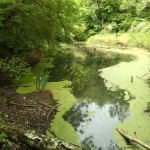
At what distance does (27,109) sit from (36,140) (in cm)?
272

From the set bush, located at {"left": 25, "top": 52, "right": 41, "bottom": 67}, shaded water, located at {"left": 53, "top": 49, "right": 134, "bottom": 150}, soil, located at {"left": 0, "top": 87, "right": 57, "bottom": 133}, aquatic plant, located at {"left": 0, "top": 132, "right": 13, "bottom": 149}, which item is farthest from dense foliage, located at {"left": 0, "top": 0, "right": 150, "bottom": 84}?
aquatic plant, located at {"left": 0, "top": 132, "right": 13, "bottom": 149}

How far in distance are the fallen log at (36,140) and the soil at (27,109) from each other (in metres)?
0.74

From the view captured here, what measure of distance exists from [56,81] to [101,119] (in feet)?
14.1

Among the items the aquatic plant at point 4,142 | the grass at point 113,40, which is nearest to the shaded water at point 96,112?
the aquatic plant at point 4,142

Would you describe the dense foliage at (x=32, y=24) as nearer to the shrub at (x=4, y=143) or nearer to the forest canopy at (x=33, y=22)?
the forest canopy at (x=33, y=22)

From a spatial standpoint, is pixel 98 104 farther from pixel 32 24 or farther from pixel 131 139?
pixel 32 24

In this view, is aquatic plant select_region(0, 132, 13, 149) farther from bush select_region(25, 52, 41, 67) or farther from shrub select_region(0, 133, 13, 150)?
bush select_region(25, 52, 41, 67)

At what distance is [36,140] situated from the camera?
197 inches

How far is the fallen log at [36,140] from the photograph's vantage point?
15.9 ft

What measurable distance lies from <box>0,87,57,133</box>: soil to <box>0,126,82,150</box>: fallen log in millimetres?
738

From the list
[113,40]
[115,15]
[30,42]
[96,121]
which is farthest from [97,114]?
[115,15]

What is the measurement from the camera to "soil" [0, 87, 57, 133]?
668 cm

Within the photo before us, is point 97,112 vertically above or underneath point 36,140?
underneath

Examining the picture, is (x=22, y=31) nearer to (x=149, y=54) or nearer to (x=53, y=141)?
(x=53, y=141)
